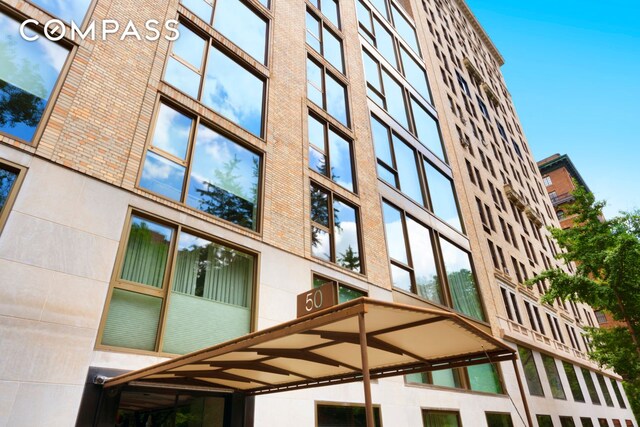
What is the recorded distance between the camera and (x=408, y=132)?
1944cm

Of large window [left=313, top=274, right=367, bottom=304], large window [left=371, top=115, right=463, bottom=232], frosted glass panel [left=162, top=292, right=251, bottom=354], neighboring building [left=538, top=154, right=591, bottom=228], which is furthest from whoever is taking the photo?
neighboring building [left=538, top=154, right=591, bottom=228]

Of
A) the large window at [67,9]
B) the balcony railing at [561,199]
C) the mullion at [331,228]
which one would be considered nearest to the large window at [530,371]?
the mullion at [331,228]

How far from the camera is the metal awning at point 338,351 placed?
4.30 m

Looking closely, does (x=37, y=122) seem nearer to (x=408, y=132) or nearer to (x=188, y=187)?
(x=188, y=187)

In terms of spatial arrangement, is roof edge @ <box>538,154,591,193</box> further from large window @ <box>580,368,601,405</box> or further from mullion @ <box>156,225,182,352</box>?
mullion @ <box>156,225,182,352</box>

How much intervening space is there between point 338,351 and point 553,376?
21.6 m

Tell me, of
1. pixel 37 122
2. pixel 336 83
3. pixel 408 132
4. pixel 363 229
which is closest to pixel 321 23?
pixel 336 83

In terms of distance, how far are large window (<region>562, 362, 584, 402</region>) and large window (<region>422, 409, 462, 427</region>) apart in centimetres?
1479

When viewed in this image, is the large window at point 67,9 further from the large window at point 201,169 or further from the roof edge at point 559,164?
the roof edge at point 559,164

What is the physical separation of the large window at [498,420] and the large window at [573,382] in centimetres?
1061

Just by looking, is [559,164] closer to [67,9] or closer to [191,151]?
[191,151]

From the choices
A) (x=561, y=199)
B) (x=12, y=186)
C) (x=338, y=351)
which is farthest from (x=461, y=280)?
(x=561, y=199)

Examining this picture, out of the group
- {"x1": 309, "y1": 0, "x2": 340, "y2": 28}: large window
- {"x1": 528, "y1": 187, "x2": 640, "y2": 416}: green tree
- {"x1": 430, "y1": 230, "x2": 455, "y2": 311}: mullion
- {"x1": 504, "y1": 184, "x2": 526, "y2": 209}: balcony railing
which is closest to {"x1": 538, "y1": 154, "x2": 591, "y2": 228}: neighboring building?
{"x1": 504, "y1": 184, "x2": 526, "y2": 209}: balcony railing

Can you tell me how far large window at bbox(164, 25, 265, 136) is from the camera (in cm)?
1036
